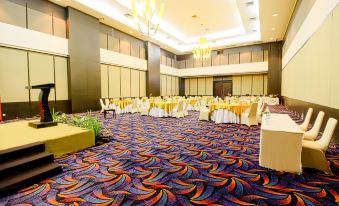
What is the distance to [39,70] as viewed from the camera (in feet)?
27.3

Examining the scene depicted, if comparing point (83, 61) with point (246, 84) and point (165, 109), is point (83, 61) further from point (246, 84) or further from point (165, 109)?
point (246, 84)

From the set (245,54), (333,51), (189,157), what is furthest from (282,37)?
(189,157)

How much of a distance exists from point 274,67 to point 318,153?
13.5m

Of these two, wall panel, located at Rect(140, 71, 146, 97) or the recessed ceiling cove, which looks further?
wall panel, located at Rect(140, 71, 146, 97)

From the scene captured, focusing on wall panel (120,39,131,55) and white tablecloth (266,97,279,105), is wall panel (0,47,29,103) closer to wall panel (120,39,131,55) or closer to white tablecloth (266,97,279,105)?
wall panel (120,39,131,55)

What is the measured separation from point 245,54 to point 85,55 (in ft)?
39.4

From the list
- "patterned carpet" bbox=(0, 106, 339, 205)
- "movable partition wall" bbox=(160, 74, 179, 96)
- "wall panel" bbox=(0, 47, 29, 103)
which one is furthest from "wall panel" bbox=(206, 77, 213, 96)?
"patterned carpet" bbox=(0, 106, 339, 205)

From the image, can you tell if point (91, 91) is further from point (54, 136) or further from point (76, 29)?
point (54, 136)

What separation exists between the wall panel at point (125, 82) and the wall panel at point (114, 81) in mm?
303

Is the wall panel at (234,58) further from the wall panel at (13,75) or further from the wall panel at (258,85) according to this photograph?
the wall panel at (13,75)

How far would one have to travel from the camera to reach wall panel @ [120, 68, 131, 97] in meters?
12.6

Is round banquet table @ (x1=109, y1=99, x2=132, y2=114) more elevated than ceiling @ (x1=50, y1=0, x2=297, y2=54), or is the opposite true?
ceiling @ (x1=50, y1=0, x2=297, y2=54)

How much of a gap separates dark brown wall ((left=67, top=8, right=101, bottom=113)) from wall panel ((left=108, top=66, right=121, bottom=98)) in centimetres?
115

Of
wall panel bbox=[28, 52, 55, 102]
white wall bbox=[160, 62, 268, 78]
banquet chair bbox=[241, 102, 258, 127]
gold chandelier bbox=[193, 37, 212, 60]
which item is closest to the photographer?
banquet chair bbox=[241, 102, 258, 127]
